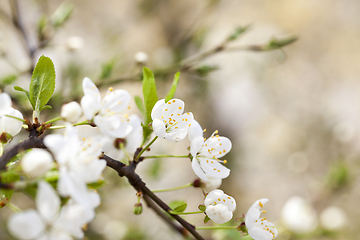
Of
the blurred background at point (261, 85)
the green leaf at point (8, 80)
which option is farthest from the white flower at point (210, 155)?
the blurred background at point (261, 85)

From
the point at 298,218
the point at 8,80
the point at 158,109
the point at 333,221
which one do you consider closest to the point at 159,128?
the point at 158,109

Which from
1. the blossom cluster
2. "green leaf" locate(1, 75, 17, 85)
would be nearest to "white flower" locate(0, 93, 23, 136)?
the blossom cluster

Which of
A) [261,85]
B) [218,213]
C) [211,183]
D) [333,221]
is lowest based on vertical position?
[218,213]

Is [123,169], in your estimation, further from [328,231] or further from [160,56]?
[160,56]

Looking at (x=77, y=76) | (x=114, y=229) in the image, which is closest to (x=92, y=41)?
(x=77, y=76)

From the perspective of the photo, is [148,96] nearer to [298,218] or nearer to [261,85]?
[298,218]

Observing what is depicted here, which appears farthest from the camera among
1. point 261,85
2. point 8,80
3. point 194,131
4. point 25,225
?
point 261,85

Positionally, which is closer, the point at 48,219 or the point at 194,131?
the point at 48,219

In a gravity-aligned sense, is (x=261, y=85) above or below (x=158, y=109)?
above
